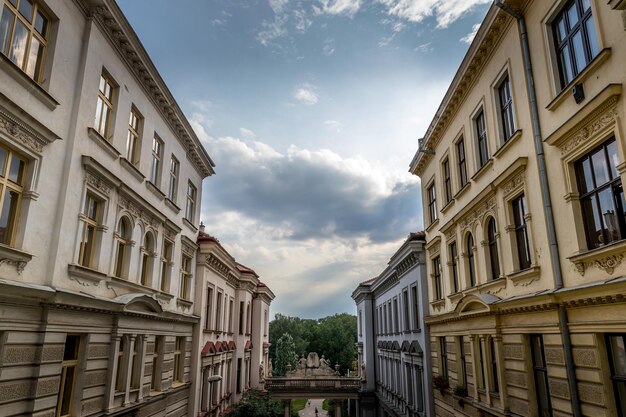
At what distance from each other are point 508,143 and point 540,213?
7.86ft

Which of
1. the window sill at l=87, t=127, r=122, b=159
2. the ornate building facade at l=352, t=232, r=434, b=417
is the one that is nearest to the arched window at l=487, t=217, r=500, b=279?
the ornate building facade at l=352, t=232, r=434, b=417

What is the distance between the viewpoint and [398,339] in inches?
1055

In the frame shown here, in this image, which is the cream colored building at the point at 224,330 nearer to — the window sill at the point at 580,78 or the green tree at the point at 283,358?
the window sill at the point at 580,78

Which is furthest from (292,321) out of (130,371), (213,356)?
(130,371)

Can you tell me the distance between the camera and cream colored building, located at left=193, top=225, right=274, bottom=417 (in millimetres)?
21453

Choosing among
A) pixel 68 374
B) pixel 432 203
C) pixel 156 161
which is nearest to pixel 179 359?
pixel 156 161

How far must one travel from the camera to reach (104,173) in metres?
12.1

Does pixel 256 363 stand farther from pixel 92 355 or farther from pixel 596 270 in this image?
pixel 596 270

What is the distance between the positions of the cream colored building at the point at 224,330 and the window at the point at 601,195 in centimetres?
1538

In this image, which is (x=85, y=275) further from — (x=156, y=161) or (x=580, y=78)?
(x=580, y=78)

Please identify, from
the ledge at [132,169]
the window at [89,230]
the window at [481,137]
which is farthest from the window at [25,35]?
the window at [481,137]

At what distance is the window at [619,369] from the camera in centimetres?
790

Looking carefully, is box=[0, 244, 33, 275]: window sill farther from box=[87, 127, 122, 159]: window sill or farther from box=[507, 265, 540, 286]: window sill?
box=[507, 265, 540, 286]: window sill

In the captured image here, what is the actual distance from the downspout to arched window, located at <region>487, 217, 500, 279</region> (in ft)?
11.4
